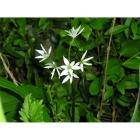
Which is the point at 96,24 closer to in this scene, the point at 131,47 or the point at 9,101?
the point at 131,47

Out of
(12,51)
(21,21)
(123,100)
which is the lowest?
(123,100)

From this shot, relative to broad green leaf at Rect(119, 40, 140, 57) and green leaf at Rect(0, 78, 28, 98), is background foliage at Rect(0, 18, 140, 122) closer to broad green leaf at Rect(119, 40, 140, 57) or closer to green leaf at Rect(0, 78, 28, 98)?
broad green leaf at Rect(119, 40, 140, 57)

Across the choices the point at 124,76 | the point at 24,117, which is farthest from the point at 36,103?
the point at 124,76

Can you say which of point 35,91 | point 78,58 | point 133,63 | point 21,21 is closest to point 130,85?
point 133,63

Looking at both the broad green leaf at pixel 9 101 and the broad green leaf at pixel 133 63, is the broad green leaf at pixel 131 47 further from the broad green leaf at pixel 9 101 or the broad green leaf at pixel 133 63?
the broad green leaf at pixel 9 101

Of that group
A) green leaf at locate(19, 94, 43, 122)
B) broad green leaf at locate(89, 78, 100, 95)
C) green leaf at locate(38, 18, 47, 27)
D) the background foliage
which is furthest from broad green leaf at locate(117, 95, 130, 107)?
green leaf at locate(19, 94, 43, 122)

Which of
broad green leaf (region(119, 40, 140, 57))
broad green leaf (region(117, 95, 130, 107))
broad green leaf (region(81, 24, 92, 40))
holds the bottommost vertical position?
broad green leaf (region(117, 95, 130, 107))
